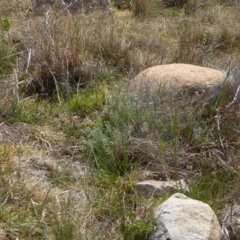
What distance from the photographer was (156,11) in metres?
7.44

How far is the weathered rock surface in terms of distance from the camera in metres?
3.46

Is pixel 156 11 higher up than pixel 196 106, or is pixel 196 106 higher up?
pixel 196 106

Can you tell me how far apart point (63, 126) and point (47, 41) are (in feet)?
3.23

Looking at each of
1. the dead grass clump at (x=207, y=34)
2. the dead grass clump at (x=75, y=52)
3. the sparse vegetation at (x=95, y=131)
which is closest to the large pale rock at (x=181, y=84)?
the sparse vegetation at (x=95, y=131)

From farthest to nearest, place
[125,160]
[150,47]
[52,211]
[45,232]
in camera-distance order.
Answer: [150,47], [125,160], [52,211], [45,232]

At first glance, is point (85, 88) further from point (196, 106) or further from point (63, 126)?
point (196, 106)

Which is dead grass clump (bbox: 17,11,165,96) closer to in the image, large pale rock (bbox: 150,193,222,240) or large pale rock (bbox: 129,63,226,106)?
large pale rock (bbox: 129,63,226,106)

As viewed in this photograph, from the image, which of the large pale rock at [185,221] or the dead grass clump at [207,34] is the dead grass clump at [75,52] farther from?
the large pale rock at [185,221]

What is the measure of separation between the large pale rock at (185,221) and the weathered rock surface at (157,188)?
324mm

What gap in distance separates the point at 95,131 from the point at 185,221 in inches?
44.8

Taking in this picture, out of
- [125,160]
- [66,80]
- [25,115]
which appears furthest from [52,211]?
[66,80]

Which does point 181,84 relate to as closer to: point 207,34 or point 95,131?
point 95,131

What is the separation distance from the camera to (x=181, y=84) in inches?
174

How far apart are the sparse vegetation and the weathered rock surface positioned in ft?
0.21
